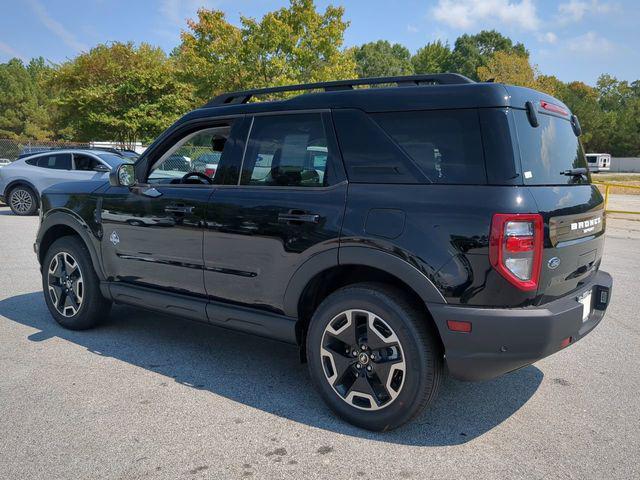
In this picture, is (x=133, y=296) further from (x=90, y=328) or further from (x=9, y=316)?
(x=9, y=316)

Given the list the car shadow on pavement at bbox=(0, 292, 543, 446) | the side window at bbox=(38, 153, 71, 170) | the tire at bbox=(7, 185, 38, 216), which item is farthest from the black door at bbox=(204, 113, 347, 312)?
the tire at bbox=(7, 185, 38, 216)

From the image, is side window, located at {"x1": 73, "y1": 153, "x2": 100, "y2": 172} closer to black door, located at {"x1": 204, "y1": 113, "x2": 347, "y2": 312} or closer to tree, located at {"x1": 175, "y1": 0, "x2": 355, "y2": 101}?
black door, located at {"x1": 204, "y1": 113, "x2": 347, "y2": 312}

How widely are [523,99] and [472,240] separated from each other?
87cm

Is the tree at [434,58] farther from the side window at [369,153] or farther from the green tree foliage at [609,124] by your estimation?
the side window at [369,153]

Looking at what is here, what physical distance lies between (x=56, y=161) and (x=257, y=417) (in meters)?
12.4

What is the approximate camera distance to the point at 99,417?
10.2 ft

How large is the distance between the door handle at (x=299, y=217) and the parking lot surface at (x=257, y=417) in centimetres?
118

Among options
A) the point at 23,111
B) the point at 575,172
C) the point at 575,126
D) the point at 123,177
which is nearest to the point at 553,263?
the point at 575,172

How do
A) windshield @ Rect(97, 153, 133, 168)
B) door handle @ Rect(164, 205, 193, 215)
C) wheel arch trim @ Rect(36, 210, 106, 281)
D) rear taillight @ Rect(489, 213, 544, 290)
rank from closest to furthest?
rear taillight @ Rect(489, 213, 544, 290) → door handle @ Rect(164, 205, 193, 215) → wheel arch trim @ Rect(36, 210, 106, 281) → windshield @ Rect(97, 153, 133, 168)

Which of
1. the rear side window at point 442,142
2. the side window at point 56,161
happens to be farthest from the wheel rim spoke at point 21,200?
the rear side window at point 442,142

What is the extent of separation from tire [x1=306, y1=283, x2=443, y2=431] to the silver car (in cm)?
1118

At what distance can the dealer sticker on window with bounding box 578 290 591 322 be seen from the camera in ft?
9.70

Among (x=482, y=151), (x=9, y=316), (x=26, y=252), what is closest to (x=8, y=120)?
(x=26, y=252)

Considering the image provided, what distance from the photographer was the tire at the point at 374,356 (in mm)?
2805
